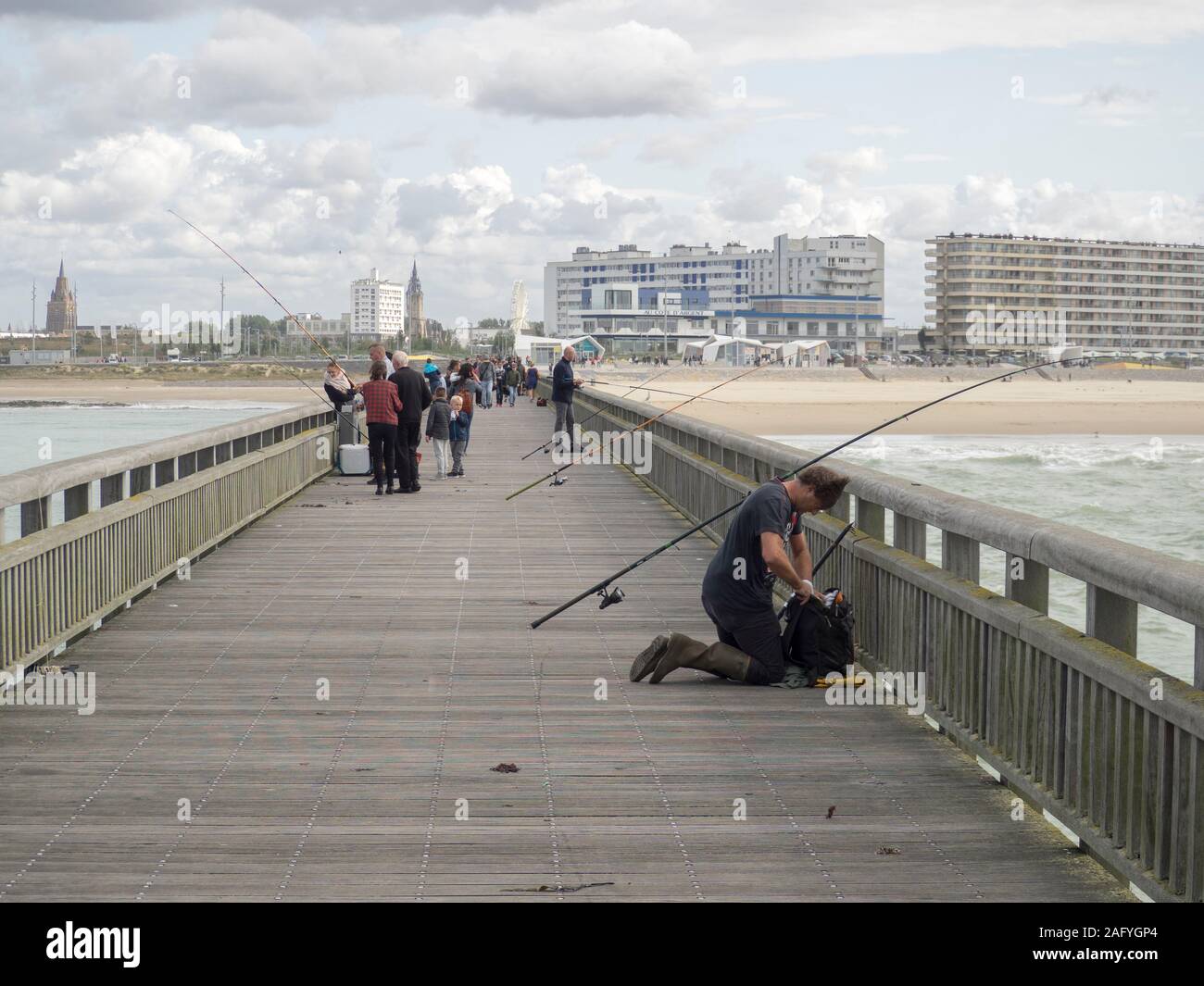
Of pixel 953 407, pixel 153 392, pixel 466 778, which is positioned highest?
pixel 466 778

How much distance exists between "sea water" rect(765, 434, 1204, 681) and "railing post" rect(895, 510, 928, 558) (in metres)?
10.8

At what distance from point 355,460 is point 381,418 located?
3.88m

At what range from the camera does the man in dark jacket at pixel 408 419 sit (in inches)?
795

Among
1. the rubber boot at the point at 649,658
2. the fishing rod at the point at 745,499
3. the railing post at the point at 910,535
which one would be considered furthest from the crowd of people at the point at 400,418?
the railing post at the point at 910,535

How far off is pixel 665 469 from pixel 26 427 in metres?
68.7

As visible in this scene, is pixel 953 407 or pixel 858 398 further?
pixel 858 398

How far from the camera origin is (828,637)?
26.6 feet

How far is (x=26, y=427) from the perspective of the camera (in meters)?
82.1

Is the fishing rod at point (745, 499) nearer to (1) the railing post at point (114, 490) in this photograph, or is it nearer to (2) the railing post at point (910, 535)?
(2) the railing post at point (910, 535)

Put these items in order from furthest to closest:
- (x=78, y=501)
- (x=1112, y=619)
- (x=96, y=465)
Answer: (x=96, y=465)
(x=78, y=501)
(x=1112, y=619)

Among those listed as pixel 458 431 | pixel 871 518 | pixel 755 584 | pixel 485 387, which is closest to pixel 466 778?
pixel 755 584

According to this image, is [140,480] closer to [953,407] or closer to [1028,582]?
[1028,582]

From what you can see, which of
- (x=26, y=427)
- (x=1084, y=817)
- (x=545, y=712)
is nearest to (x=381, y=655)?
(x=545, y=712)

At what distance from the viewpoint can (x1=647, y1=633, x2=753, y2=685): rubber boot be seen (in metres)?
8.29
